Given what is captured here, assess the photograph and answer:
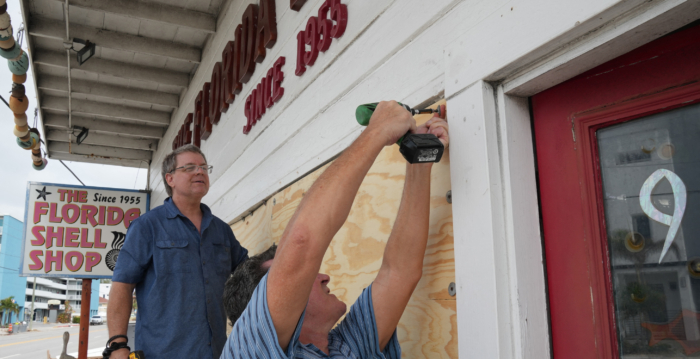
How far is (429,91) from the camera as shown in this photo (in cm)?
176

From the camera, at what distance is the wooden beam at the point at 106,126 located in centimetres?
714

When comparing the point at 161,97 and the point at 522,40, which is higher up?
the point at 161,97

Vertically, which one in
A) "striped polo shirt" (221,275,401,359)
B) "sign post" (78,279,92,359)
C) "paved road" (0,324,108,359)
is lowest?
"paved road" (0,324,108,359)

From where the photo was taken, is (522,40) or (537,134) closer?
(522,40)

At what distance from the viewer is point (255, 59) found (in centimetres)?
362

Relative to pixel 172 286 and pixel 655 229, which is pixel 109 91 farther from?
pixel 655 229

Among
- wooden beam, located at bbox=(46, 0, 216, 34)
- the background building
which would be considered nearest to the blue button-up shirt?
wooden beam, located at bbox=(46, 0, 216, 34)

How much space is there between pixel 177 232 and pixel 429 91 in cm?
161

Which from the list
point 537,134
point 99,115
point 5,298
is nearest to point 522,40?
A: point 537,134

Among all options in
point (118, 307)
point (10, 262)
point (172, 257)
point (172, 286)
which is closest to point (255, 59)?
point (172, 257)

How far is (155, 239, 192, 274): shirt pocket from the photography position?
8.38ft

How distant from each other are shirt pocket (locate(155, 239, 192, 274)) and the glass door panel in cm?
204

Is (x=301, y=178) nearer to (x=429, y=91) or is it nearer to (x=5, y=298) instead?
(x=429, y=91)

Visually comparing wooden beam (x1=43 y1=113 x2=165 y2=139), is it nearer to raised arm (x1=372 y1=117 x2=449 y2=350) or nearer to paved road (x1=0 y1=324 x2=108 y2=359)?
raised arm (x1=372 y1=117 x2=449 y2=350)
